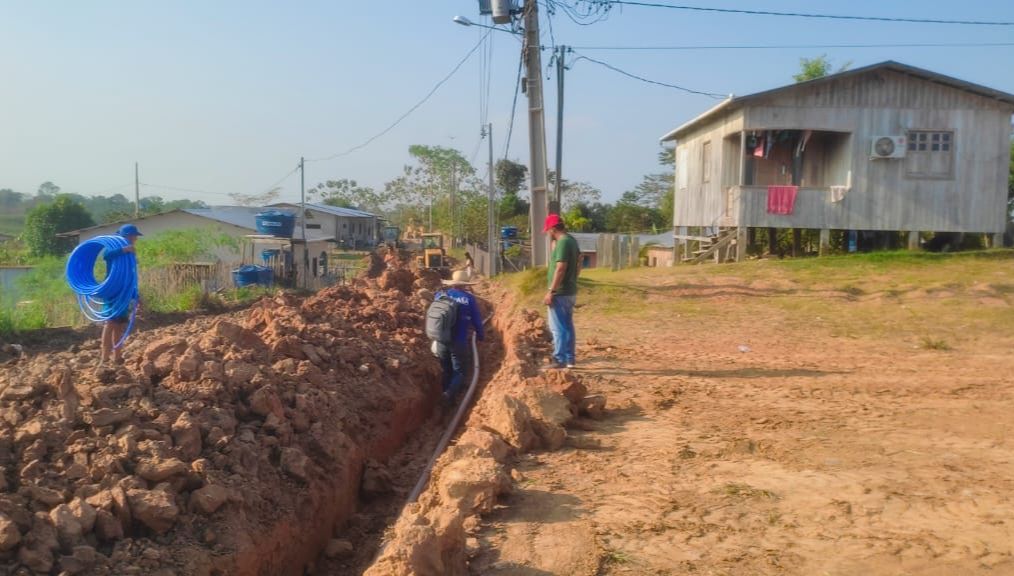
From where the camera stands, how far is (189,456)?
17.1ft

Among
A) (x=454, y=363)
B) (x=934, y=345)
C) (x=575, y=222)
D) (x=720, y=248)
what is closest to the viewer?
(x=454, y=363)

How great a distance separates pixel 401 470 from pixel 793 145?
16474mm

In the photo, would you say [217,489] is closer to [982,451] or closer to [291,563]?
[291,563]

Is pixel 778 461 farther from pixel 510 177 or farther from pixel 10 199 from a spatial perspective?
pixel 10 199

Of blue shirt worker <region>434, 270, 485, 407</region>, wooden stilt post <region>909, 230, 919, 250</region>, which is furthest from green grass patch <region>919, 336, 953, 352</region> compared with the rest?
wooden stilt post <region>909, 230, 919, 250</region>

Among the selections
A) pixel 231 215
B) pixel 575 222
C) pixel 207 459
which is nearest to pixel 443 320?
pixel 207 459

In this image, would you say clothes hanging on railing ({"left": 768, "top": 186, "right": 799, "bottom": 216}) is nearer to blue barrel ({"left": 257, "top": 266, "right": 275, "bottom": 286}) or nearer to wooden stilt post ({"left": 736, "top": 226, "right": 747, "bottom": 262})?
wooden stilt post ({"left": 736, "top": 226, "right": 747, "bottom": 262})

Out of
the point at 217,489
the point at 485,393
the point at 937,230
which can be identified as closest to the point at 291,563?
the point at 217,489

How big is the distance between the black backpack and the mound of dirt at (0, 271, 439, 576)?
102cm

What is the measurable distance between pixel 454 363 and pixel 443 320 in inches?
23.5

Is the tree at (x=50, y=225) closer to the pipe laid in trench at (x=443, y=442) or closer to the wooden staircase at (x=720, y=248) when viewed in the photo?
the wooden staircase at (x=720, y=248)

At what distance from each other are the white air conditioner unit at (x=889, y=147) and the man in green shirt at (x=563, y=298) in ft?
43.6

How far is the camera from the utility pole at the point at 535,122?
1612 cm

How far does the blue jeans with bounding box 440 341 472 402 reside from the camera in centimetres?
917
